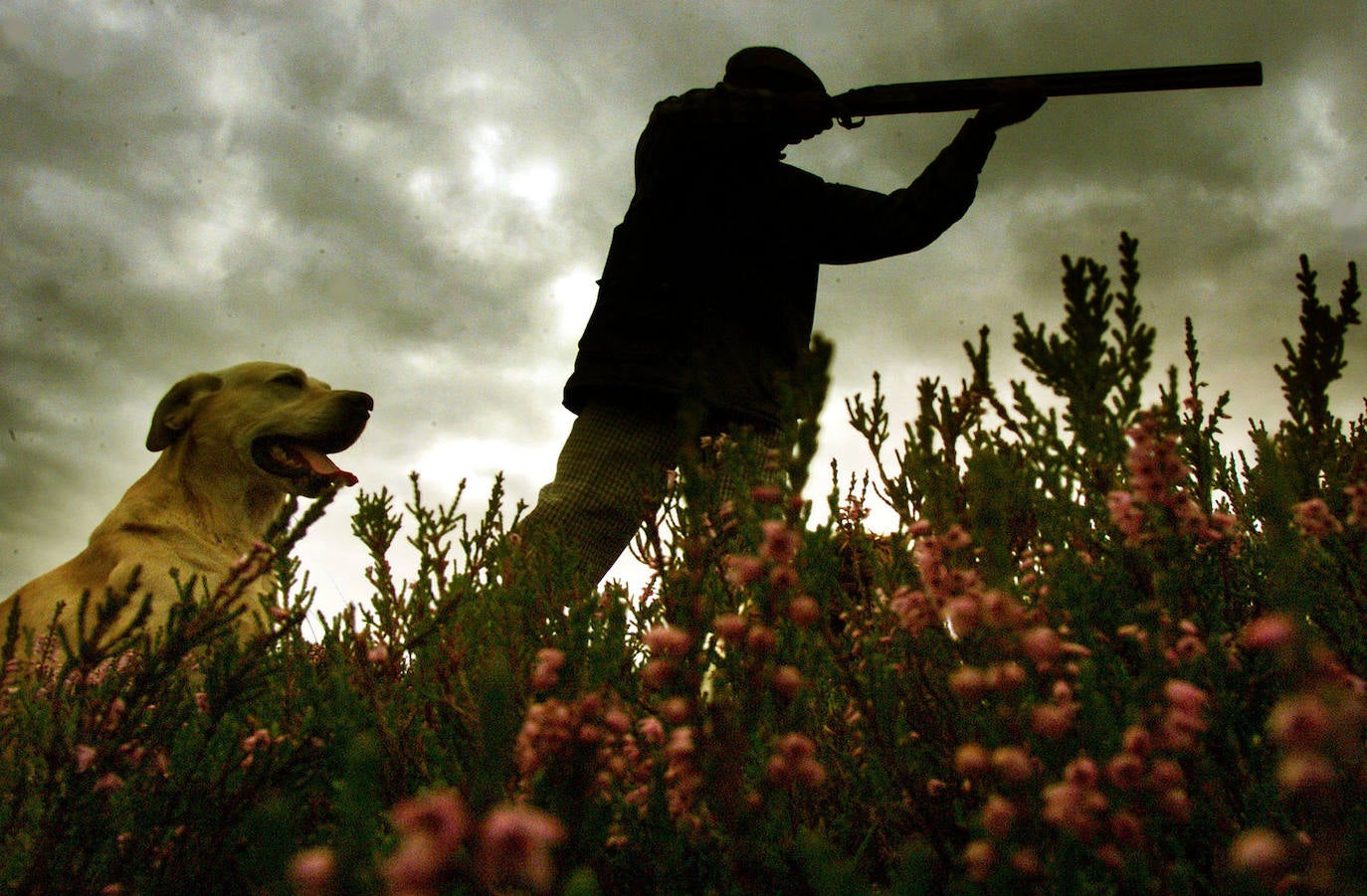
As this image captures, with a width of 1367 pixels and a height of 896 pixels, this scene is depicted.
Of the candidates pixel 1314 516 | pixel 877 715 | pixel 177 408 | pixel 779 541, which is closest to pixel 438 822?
pixel 779 541

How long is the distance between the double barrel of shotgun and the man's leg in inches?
101

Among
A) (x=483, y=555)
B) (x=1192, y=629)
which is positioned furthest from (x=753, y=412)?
(x=1192, y=629)

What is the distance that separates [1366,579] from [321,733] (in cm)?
222

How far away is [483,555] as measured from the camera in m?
2.87

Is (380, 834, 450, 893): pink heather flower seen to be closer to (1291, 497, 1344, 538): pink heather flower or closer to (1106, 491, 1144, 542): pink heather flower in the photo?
(1106, 491, 1144, 542): pink heather flower

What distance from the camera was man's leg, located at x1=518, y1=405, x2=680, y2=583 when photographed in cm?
436

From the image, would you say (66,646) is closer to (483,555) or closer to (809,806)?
(809,806)

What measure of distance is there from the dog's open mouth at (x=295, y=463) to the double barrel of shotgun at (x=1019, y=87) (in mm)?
4190

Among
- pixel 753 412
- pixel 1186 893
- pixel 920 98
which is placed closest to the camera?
pixel 1186 893

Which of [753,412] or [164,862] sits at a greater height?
[753,412]

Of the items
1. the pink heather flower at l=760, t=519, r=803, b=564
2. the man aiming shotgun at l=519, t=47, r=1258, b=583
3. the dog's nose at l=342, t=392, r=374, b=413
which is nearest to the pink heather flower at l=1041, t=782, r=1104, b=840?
the pink heather flower at l=760, t=519, r=803, b=564

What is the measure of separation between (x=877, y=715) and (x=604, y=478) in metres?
3.11

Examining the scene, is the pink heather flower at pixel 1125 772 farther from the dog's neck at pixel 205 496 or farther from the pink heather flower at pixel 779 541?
the dog's neck at pixel 205 496

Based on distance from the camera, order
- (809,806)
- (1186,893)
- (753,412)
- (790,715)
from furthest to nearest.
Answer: (753,412), (809,806), (790,715), (1186,893)
